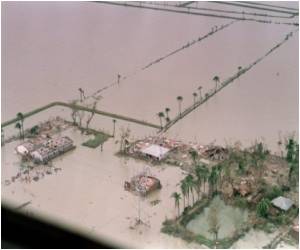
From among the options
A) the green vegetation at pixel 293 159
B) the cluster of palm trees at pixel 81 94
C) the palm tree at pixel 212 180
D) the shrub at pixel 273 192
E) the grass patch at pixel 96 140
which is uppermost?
the cluster of palm trees at pixel 81 94

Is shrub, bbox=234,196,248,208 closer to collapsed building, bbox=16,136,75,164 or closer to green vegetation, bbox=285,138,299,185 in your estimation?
green vegetation, bbox=285,138,299,185

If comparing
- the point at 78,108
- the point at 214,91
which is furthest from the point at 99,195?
the point at 214,91

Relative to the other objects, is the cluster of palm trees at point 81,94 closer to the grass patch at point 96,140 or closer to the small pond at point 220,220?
the grass patch at point 96,140

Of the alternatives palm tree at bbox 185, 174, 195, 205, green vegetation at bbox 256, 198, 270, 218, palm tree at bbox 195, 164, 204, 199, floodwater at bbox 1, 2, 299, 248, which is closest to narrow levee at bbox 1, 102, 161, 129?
floodwater at bbox 1, 2, 299, 248

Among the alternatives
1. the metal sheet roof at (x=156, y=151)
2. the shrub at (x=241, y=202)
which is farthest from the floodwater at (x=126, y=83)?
the shrub at (x=241, y=202)

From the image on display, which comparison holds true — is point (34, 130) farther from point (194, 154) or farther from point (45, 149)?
point (194, 154)
